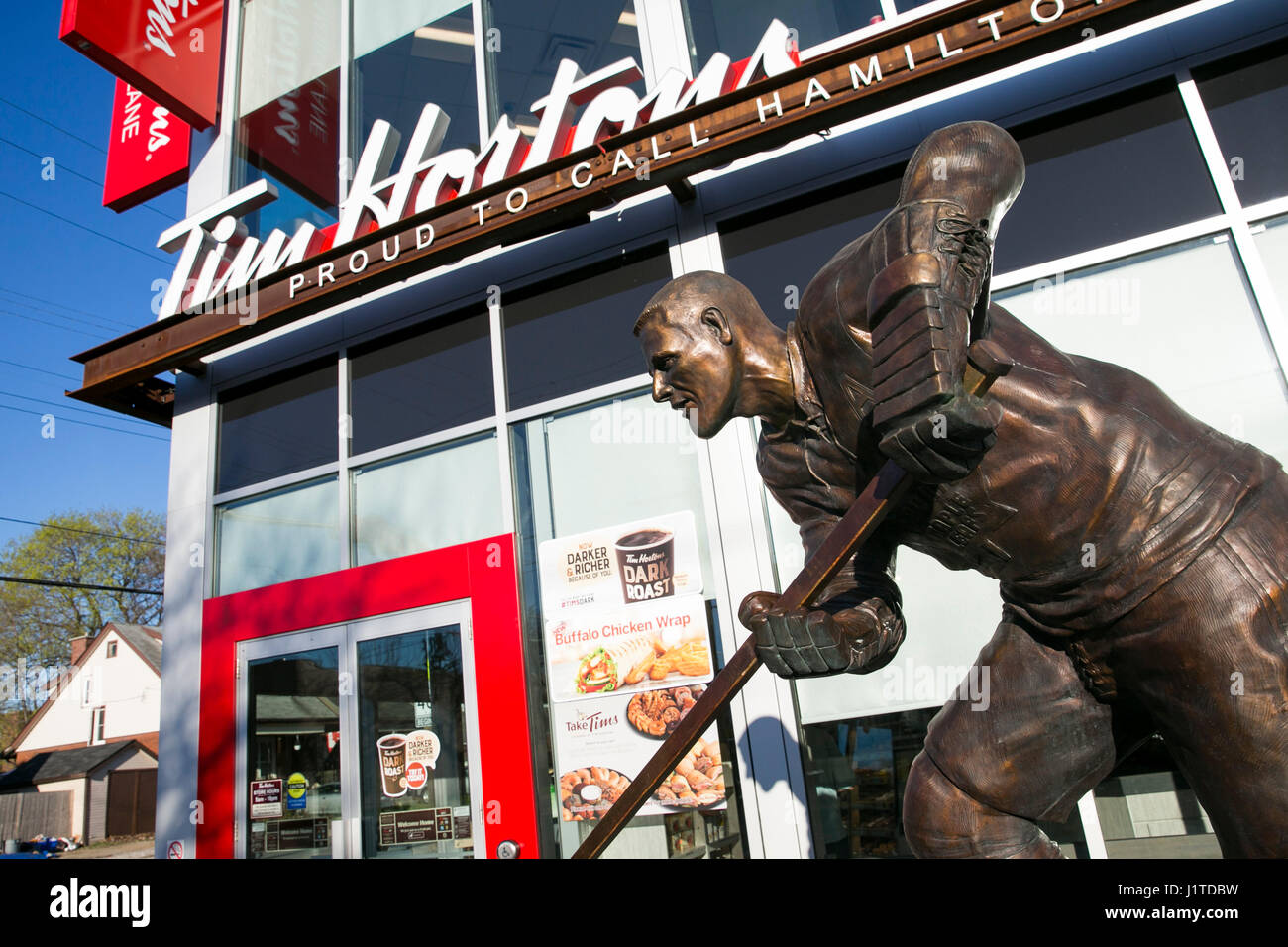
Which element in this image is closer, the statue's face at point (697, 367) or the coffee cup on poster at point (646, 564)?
the statue's face at point (697, 367)

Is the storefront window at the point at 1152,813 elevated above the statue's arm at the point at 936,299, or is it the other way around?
the statue's arm at the point at 936,299

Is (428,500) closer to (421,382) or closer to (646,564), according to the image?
(421,382)

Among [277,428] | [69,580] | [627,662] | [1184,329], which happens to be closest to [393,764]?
[627,662]

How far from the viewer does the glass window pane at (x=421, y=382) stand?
18.0 ft

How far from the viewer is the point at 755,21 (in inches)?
204

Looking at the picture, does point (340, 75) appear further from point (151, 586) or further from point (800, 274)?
point (151, 586)

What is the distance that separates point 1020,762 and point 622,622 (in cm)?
305

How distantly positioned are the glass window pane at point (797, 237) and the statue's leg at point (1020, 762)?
3048mm

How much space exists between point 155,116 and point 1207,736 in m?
9.32

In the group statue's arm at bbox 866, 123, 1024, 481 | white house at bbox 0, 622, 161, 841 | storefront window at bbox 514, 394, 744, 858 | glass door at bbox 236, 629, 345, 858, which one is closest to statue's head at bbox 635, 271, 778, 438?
statue's arm at bbox 866, 123, 1024, 481

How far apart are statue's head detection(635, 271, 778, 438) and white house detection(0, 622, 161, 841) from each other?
2807 centimetres

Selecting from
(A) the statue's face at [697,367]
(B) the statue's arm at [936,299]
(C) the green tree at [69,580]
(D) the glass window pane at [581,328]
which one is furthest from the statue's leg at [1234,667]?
(C) the green tree at [69,580]

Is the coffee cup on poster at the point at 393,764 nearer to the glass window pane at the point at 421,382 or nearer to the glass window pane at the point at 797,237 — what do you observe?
the glass window pane at the point at 421,382

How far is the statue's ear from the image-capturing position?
184 centimetres
